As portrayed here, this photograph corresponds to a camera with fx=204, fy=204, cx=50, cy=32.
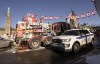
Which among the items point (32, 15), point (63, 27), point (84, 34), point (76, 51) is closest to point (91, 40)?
point (84, 34)

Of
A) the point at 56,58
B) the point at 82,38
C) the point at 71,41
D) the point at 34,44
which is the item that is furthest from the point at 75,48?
the point at 34,44

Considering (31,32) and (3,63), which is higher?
(31,32)

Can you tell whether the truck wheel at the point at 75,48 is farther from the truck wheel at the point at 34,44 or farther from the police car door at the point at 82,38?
the truck wheel at the point at 34,44

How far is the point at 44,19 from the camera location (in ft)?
99.7

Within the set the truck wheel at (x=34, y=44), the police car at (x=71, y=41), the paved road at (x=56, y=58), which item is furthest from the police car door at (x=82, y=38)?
the truck wheel at (x=34, y=44)

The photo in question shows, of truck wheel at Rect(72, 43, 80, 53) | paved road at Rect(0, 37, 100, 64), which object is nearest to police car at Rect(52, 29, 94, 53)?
truck wheel at Rect(72, 43, 80, 53)

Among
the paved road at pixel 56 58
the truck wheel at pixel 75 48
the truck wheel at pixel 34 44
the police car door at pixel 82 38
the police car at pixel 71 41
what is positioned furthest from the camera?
the truck wheel at pixel 34 44

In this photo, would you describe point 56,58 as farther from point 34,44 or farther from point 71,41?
point 34,44

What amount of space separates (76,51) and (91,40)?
293 centimetres

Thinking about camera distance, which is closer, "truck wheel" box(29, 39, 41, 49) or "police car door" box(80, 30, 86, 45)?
"police car door" box(80, 30, 86, 45)

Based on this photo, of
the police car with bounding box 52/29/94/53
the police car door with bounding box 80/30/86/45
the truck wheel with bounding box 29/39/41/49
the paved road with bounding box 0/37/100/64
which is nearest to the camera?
the paved road with bounding box 0/37/100/64

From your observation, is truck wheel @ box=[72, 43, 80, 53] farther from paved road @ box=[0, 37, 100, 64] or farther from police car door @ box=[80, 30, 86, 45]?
police car door @ box=[80, 30, 86, 45]

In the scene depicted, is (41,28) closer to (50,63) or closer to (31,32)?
(31,32)

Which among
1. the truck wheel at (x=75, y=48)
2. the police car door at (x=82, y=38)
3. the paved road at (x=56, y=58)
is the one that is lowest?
the paved road at (x=56, y=58)
